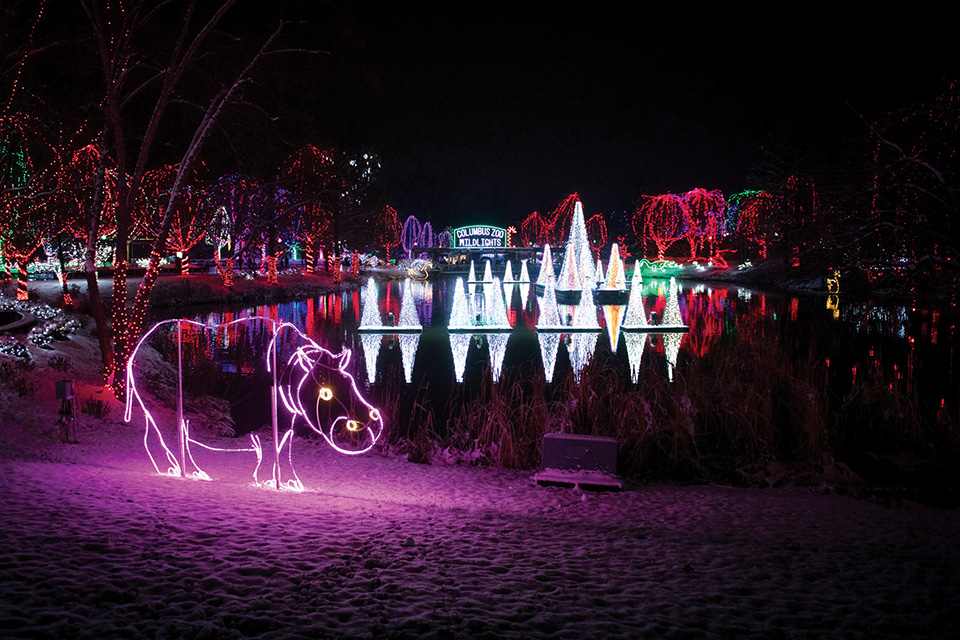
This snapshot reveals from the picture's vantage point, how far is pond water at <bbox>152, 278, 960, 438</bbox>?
47.0 feet

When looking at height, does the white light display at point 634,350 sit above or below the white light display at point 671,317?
below

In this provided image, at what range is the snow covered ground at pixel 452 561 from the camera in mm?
3693

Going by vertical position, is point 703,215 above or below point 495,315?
above

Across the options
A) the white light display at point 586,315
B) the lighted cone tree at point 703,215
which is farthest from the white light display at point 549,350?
the lighted cone tree at point 703,215

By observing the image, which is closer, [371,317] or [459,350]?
[459,350]

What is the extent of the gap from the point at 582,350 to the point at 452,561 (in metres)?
14.7

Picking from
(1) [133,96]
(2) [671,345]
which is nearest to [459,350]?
(2) [671,345]

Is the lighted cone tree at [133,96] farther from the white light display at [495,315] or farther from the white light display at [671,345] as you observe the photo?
the white light display at [495,315]

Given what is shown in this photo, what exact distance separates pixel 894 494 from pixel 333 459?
7.42 m

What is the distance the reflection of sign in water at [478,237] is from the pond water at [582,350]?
88939 mm

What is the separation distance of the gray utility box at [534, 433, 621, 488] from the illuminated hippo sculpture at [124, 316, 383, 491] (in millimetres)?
2251

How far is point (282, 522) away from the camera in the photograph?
18.8ft

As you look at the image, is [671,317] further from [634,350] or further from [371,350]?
[371,350]

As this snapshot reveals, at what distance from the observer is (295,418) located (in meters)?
11.8
